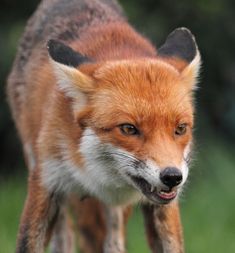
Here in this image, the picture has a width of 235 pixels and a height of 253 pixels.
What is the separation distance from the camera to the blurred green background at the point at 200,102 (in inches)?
565

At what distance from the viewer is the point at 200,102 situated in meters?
15.7

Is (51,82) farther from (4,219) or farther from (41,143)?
(4,219)

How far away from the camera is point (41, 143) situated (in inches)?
355

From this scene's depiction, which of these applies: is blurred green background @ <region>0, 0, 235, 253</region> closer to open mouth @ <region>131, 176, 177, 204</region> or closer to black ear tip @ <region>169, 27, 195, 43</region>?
black ear tip @ <region>169, 27, 195, 43</region>

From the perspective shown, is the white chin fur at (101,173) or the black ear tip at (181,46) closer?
the white chin fur at (101,173)

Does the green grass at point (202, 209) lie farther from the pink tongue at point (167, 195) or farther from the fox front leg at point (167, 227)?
the pink tongue at point (167, 195)

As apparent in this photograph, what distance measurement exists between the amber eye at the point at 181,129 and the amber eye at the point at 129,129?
379mm

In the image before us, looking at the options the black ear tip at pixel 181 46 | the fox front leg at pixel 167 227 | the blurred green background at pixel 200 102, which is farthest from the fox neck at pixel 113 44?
the blurred green background at pixel 200 102

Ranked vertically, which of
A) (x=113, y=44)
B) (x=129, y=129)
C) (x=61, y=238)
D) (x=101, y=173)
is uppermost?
(x=129, y=129)

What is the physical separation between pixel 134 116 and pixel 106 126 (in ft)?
1.03

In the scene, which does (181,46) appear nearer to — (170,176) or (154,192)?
(154,192)

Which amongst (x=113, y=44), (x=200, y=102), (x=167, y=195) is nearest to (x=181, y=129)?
(x=167, y=195)

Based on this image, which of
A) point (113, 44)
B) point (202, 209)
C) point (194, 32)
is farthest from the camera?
point (194, 32)

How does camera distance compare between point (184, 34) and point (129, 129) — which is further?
point (184, 34)
